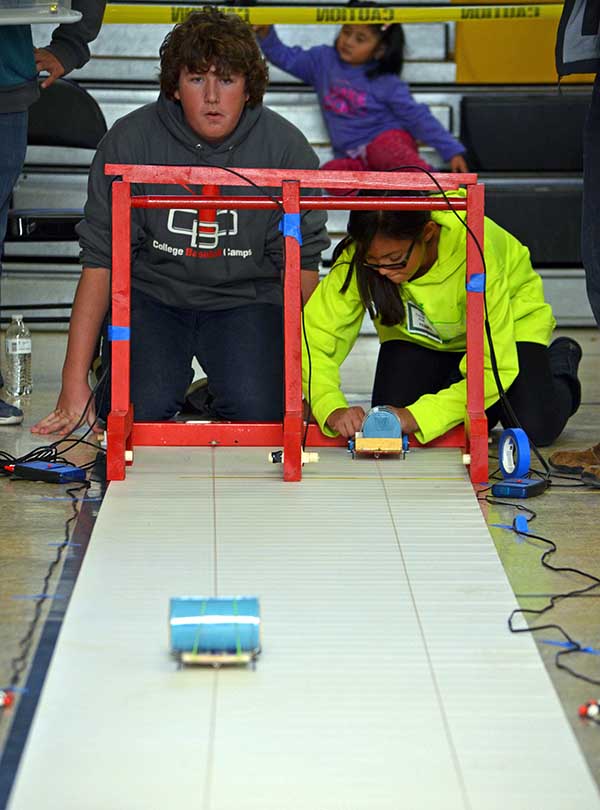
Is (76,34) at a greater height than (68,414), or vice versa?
(76,34)

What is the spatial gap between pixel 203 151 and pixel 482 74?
3377 mm

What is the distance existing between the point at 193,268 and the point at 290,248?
0.56 m

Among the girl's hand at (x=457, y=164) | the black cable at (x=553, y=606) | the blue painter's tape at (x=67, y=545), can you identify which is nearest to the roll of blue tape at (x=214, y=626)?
the black cable at (x=553, y=606)

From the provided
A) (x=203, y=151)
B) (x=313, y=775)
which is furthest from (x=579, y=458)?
(x=313, y=775)

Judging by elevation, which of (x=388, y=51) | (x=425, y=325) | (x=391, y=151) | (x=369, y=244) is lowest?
(x=425, y=325)

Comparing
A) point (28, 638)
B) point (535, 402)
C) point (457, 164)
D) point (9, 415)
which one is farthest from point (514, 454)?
point (457, 164)

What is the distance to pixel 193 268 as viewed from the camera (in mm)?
3230

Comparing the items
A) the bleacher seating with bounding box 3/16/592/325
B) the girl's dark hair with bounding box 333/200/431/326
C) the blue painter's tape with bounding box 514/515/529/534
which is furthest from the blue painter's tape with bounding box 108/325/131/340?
the bleacher seating with bounding box 3/16/592/325

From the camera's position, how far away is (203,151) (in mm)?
3174

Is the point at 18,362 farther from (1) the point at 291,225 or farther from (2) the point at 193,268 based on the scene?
(1) the point at 291,225

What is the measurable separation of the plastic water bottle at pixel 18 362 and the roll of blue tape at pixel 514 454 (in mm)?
1758

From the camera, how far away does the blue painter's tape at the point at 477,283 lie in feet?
9.13

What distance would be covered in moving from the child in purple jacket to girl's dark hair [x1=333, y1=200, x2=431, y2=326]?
2.57m

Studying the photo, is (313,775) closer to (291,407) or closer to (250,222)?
(291,407)
